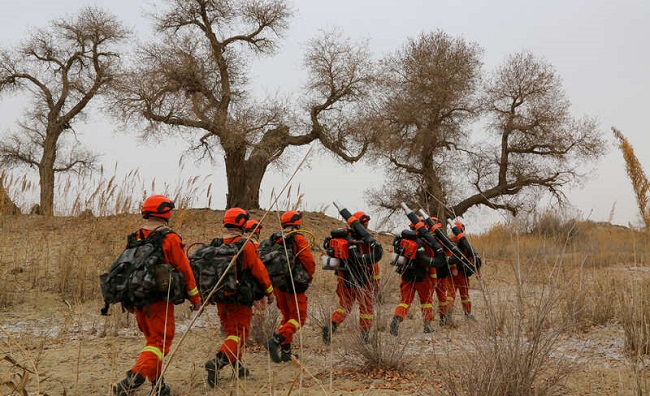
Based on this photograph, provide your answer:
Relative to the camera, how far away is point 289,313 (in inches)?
251

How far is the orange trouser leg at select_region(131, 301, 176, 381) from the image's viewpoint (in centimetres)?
444

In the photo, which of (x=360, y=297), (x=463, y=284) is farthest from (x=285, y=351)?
(x=463, y=284)

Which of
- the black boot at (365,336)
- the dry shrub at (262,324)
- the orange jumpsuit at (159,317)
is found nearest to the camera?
the orange jumpsuit at (159,317)

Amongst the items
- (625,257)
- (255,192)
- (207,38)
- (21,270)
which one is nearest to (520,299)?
(21,270)

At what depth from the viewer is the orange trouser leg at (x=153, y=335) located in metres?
4.44

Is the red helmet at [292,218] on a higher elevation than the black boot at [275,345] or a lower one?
higher

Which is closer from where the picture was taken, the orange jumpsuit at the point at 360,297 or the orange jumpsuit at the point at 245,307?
the orange jumpsuit at the point at 245,307

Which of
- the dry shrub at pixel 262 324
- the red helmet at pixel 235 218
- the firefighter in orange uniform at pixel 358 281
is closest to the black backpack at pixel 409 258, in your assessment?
the firefighter in orange uniform at pixel 358 281

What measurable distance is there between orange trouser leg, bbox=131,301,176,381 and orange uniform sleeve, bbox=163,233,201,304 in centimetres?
24

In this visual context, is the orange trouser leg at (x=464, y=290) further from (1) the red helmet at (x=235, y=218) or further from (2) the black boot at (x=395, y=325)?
(1) the red helmet at (x=235, y=218)

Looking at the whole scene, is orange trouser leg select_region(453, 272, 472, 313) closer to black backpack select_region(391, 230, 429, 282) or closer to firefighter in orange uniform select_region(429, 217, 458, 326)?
firefighter in orange uniform select_region(429, 217, 458, 326)

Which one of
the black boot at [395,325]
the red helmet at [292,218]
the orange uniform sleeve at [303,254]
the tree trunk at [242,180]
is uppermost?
the tree trunk at [242,180]

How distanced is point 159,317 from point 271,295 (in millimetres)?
1605

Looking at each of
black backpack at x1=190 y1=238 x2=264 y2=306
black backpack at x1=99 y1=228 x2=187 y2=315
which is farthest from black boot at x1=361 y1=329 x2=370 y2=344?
black backpack at x1=99 y1=228 x2=187 y2=315
